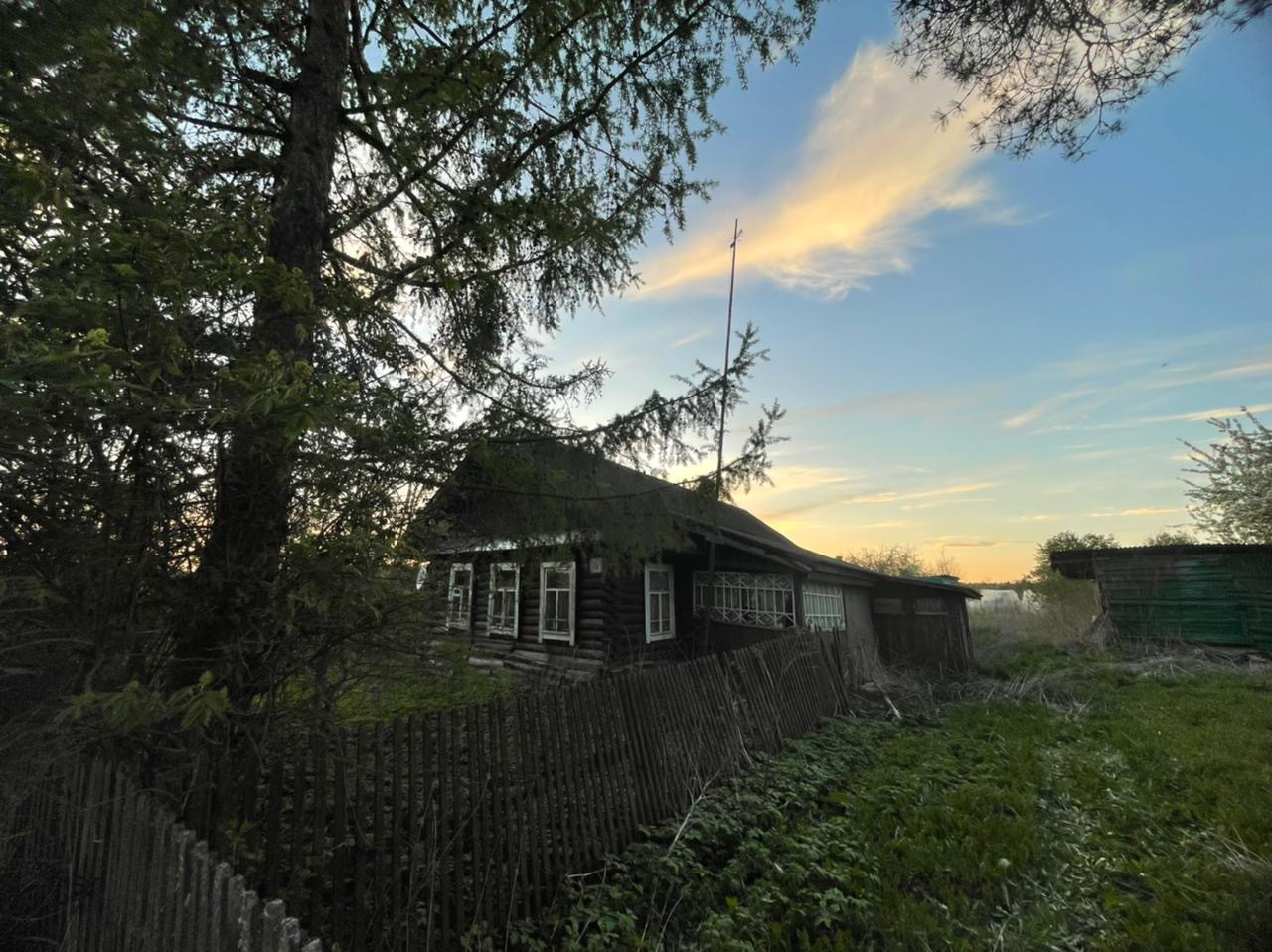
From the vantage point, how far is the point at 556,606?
39.3 ft

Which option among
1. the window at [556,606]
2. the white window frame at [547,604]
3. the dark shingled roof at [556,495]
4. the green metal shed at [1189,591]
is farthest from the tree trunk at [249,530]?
the green metal shed at [1189,591]

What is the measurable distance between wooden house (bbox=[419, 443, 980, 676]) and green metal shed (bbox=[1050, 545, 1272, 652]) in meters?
5.82

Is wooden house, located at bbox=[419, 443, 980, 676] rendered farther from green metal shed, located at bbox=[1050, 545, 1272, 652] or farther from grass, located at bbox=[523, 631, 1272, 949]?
green metal shed, located at bbox=[1050, 545, 1272, 652]

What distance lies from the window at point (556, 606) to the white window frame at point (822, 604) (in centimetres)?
538

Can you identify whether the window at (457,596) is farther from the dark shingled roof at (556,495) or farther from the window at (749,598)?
the window at (749,598)

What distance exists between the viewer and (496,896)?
3.25 meters

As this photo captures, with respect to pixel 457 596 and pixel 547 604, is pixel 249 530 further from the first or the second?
pixel 547 604

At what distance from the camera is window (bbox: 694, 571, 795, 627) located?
11164 mm

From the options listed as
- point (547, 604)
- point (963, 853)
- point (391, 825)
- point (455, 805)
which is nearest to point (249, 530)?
point (391, 825)

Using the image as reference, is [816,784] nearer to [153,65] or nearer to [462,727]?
[462,727]

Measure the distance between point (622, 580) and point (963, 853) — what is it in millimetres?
7612

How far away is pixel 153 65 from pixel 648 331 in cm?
647

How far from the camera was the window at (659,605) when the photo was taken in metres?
11.4

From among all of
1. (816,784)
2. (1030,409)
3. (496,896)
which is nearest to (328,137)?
(496,896)
